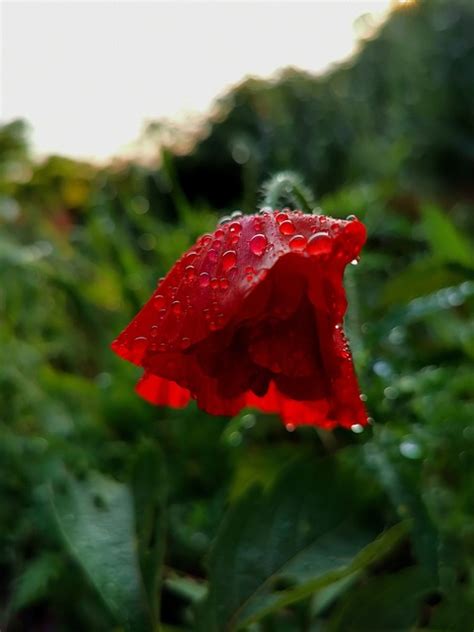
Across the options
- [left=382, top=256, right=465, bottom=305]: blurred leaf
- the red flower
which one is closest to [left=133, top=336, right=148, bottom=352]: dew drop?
the red flower

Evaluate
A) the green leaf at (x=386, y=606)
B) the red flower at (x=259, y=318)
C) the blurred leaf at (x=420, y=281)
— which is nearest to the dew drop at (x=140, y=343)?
the red flower at (x=259, y=318)

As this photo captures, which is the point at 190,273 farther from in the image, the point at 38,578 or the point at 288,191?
the point at 38,578

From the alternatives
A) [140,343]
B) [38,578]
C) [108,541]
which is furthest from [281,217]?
[38,578]

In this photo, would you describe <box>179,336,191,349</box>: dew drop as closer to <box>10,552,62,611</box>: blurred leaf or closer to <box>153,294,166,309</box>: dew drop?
<box>153,294,166,309</box>: dew drop

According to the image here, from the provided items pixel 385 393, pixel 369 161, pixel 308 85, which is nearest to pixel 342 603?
pixel 385 393

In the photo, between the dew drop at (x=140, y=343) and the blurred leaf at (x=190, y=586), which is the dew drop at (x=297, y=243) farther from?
the blurred leaf at (x=190, y=586)

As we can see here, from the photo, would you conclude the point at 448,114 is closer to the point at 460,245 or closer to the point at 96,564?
the point at 460,245
